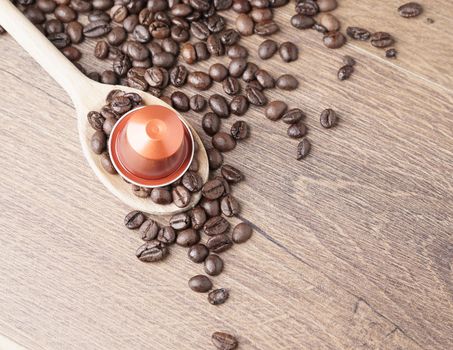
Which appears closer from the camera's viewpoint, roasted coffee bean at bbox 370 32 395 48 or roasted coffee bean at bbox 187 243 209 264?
roasted coffee bean at bbox 187 243 209 264

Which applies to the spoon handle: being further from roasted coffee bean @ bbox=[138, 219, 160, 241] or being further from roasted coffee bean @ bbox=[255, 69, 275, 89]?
roasted coffee bean @ bbox=[255, 69, 275, 89]

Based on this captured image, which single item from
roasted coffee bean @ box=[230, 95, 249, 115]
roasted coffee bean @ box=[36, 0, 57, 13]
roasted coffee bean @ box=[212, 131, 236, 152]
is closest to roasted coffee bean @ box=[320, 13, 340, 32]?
roasted coffee bean @ box=[230, 95, 249, 115]

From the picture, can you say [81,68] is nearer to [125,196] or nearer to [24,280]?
[125,196]

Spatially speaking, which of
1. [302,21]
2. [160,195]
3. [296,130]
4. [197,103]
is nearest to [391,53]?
[302,21]

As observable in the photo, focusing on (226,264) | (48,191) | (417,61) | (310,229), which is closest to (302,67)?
(417,61)

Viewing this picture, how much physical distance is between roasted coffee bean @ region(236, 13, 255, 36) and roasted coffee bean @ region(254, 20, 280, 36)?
0.02 m

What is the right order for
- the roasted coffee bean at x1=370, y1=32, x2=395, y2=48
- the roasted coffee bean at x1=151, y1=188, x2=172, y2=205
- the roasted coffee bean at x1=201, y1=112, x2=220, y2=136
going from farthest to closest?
the roasted coffee bean at x1=370, y1=32, x2=395, y2=48 < the roasted coffee bean at x1=201, y1=112, x2=220, y2=136 < the roasted coffee bean at x1=151, y1=188, x2=172, y2=205

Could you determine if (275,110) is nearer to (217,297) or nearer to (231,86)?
(231,86)

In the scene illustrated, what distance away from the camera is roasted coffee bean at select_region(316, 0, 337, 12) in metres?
1.91

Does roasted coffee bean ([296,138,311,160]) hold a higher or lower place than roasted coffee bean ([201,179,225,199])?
lower

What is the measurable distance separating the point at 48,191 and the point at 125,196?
0.23 m

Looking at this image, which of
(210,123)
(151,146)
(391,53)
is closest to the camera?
(151,146)

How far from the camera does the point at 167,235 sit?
1712mm

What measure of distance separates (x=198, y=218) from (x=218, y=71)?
43 centimetres
